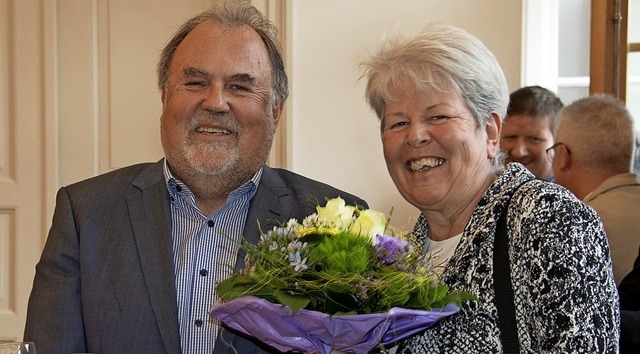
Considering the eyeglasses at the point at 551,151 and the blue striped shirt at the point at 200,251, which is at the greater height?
the eyeglasses at the point at 551,151

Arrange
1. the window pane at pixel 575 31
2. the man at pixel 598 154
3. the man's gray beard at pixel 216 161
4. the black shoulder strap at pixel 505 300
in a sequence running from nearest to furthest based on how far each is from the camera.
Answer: the black shoulder strap at pixel 505 300 → the man's gray beard at pixel 216 161 → the man at pixel 598 154 → the window pane at pixel 575 31

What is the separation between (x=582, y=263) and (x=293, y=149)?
2621mm

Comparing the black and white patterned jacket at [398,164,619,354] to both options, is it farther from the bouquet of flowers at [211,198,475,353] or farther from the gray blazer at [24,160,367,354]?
the gray blazer at [24,160,367,354]

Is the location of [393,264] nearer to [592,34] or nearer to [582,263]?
[582,263]

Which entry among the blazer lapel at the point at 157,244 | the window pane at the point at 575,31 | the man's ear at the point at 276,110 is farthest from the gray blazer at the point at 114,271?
the window pane at the point at 575,31

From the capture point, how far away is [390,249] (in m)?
1.81

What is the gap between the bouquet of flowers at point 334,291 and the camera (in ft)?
5.59

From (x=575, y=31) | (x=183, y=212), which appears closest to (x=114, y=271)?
(x=183, y=212)

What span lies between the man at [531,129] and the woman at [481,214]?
6.10 feet

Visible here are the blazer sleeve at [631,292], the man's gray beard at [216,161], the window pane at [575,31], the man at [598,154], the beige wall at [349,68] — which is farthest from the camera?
the window pane at [575,31]

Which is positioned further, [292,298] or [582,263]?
[582,263]

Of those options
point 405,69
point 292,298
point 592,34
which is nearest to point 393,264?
point 292,298

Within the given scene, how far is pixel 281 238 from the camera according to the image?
1840mm

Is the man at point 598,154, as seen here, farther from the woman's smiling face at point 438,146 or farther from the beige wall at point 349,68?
the woman's smiling face at point 438,146
